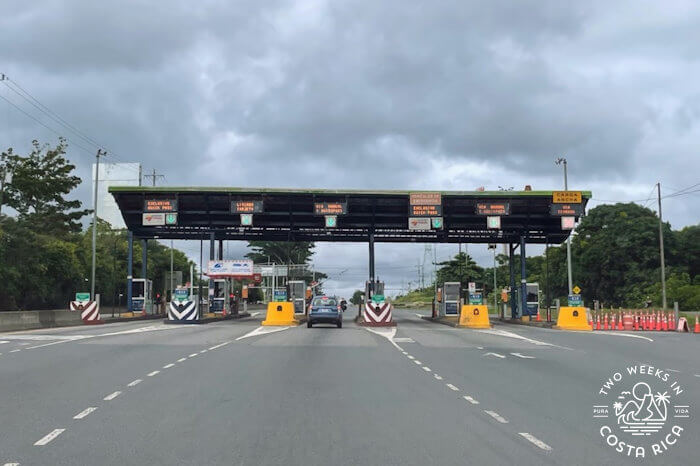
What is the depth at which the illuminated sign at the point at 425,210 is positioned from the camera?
136 feet

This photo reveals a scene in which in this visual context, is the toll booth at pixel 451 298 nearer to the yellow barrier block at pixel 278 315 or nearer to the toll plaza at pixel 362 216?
the toll plaza at pixel 362 216

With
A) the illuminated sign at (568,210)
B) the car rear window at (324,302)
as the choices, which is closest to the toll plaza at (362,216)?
the illuminated sign at (568,210)

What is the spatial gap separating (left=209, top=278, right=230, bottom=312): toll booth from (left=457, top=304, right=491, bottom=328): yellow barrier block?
70.6 feet

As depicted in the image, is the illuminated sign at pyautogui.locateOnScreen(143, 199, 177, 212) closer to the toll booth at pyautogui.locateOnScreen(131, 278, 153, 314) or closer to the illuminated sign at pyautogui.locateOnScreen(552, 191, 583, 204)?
the toll booth at pyautogui.locateOnScreen(131, 278, 153, 314)

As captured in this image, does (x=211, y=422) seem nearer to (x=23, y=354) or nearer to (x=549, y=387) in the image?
(x=549, y=387)

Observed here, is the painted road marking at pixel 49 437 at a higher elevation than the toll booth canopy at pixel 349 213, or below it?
below

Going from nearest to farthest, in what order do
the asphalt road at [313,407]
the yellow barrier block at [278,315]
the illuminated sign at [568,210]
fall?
the asphalt road at [313,407], the yellow barrier block at [278,315], the illuminated sign at [568,210]

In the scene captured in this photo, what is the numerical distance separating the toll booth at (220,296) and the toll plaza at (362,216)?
35cm

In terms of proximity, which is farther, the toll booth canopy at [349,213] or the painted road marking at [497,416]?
the toll booth canopy at [349,213]

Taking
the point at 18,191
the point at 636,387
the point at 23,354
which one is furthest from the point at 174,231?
the point at 636,387

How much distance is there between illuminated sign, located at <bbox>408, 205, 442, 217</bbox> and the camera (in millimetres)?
41375

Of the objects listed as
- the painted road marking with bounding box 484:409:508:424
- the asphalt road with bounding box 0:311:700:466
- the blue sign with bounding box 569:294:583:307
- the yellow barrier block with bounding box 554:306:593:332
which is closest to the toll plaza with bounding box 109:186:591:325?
the blue sign with bounding box 569:294:583:307

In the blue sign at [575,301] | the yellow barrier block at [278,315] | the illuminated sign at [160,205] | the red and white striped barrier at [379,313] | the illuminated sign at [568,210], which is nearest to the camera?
the blue sign at [575,301]

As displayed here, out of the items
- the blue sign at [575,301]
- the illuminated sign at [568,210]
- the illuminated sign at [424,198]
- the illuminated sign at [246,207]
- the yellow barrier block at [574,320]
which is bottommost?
the yellow barrier block at [574,320]
